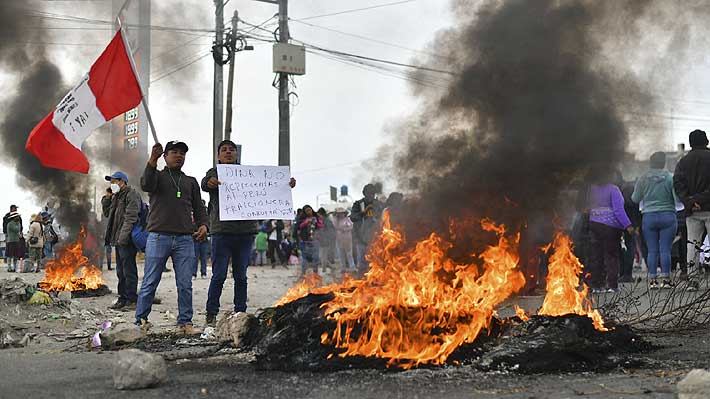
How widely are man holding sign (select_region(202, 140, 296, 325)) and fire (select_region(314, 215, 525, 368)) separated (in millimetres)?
1808

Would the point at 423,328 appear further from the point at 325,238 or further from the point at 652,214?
the point at 325,238

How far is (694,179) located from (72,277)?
1009 cm

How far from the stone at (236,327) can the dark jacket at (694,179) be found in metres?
6.15

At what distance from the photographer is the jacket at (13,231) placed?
18597mm

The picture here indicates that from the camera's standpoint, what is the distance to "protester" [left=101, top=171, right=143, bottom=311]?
9.19 m

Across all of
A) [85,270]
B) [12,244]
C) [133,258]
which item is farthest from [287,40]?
[133,258]

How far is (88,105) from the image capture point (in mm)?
8781

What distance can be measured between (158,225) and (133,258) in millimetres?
2888

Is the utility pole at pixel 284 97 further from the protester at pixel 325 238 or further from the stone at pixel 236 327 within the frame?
the stone at pixel 236 327

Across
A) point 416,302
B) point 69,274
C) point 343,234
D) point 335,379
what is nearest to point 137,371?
point 335,379

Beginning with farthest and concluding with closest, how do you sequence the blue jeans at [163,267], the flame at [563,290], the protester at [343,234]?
the protester at [343,234] < the blue jeans at [163,267] < the flame at [563,290]

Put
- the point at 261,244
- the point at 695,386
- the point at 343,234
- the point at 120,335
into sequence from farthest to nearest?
the point at 261,244 → the point at 343,234 → the point at 120,335 → the point at 695,386

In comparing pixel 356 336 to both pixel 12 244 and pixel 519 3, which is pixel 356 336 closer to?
pixel 519 3

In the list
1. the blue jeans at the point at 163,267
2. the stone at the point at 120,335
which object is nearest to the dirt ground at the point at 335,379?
the stone at the point at 120,335
